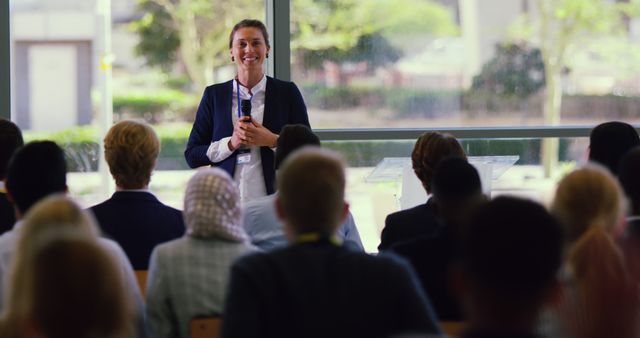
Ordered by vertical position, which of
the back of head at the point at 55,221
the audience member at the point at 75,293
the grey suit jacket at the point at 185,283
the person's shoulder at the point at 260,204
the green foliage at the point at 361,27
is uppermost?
the green foliage at the point at 361,27

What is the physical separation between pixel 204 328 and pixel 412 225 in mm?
1085

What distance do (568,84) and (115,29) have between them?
3.13 meters

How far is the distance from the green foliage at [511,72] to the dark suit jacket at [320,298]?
4861 mm

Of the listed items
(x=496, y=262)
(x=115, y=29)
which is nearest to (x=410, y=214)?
(x=496, y=262)

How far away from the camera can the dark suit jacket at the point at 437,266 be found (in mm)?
2982

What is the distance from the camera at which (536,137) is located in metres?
7.05

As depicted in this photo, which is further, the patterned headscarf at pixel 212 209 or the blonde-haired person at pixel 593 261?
the patterned headscarf at pixel 212 209

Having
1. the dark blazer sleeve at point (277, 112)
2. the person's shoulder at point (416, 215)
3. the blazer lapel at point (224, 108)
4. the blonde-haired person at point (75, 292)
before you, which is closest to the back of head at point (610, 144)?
the person's shoulder at point (416, 215)

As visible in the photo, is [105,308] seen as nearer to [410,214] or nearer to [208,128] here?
[410,214]

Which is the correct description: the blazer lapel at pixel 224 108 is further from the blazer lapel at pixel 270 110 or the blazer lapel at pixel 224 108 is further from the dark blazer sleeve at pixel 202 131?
the blazer lapel at pixel 270 110

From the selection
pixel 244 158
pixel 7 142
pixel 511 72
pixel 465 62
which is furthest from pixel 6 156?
pixel 511 72

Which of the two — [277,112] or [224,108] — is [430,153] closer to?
[277,112]

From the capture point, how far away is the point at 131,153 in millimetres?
3830

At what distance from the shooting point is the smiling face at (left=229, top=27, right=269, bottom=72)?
5215 millimetres
